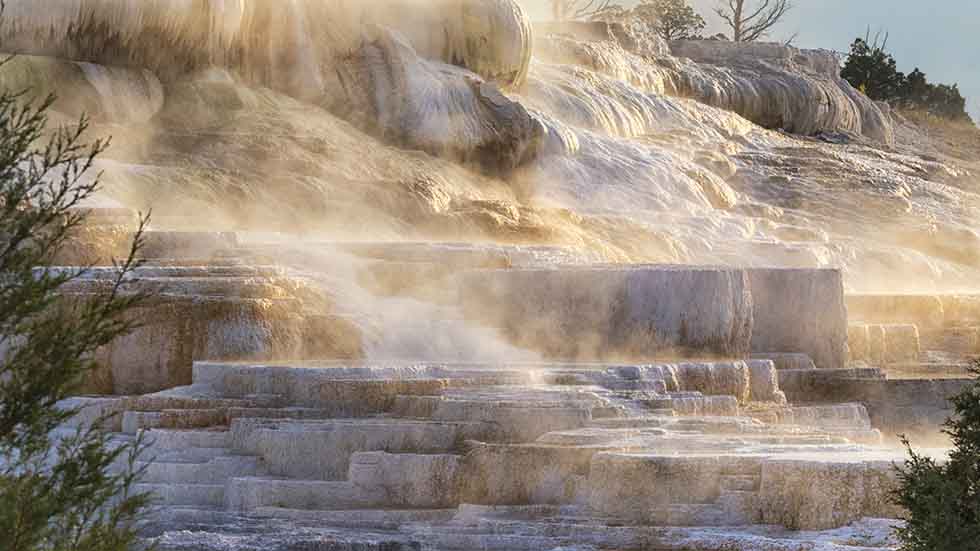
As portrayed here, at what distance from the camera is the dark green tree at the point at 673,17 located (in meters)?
44.0

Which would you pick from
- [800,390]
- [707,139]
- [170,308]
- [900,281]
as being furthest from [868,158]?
[170,308]

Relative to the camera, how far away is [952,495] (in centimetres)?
581

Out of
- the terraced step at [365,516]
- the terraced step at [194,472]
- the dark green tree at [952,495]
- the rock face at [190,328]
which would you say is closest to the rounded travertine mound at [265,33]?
the rock face at [190,328]

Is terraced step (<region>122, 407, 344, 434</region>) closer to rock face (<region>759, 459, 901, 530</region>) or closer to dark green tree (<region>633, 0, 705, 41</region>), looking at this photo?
rock face (<region>759, 459, 901, 530</region>)

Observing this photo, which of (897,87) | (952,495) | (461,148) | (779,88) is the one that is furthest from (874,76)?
(952,495)

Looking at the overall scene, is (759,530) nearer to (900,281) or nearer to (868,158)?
(900,281)

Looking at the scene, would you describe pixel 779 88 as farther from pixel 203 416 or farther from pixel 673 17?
pixel 203 416

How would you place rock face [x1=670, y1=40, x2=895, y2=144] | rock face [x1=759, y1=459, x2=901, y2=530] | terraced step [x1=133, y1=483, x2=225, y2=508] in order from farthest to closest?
1. rock face [x1=670, y1=40, x2=895, y2=144]
2. terraced step [x1=133, y1=483, x2=225, y2=508]
3. rock face [x1=759, y1=459, x2=901, y2=530]

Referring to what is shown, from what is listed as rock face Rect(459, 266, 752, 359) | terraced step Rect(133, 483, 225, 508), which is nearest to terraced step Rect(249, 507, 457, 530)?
terraced step Rect(133, 483, 225, 508)

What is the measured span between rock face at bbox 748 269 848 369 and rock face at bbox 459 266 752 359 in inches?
40.6

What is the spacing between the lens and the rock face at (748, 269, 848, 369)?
13906mm

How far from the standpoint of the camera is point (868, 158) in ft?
92.6

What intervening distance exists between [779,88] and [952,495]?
2543 centimetres

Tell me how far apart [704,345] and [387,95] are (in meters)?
7.42
